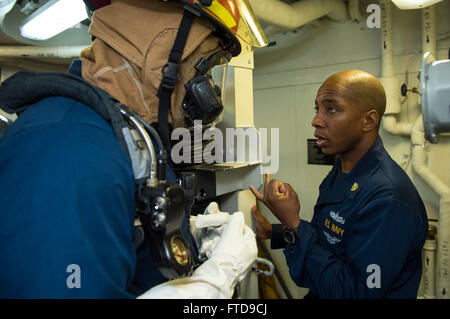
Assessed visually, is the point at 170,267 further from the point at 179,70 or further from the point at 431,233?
the point at 431,233

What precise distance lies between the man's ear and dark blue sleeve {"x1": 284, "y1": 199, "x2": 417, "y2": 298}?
0.48 meters

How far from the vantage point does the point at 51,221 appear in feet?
1.85

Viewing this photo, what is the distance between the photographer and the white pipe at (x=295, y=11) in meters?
2.17

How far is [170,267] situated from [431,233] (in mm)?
2418

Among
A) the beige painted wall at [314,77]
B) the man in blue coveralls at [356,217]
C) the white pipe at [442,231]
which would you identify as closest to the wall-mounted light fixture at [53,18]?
the man in blue coveralls at [356,217]

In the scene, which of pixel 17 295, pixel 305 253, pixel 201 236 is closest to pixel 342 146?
pixel 305 253

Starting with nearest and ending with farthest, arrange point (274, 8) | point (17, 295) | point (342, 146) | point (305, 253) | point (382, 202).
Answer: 1. point (17, 295)
2. point (382, 202)
3. point (305, 253)
4. point (342, 146)
5. point (274, 8)

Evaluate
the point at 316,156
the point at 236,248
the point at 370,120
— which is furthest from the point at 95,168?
the point at 316,156

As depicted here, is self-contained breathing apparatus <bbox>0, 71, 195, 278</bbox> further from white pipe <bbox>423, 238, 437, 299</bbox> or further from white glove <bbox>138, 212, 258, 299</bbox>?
white pipe <bbox>423, 238, 437, 299</bbox>

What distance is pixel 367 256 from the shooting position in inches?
48.5

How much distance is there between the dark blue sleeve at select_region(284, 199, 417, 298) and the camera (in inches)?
47.4

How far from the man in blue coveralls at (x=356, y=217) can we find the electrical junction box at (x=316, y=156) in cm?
116

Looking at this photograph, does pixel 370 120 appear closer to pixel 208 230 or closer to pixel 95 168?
pixel 208 230

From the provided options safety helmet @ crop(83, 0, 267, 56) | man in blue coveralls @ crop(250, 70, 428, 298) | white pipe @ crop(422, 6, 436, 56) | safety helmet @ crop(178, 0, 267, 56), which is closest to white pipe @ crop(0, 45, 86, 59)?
safety helmet @ crop(83, 0, 267, 56)
